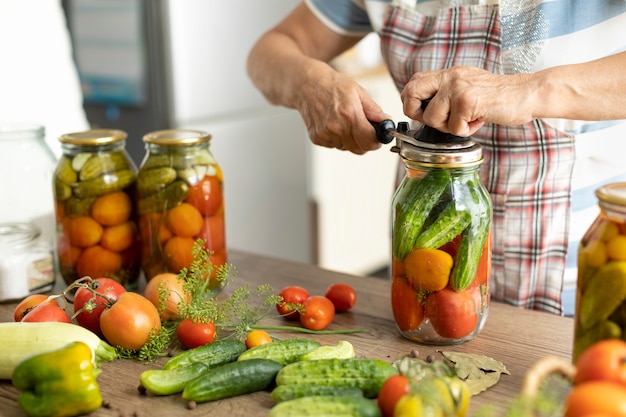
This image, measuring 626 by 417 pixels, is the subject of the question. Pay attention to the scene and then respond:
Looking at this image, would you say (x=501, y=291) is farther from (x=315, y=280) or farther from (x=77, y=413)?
(x=77, y=413)

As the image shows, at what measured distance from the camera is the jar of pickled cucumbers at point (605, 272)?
3.09ft

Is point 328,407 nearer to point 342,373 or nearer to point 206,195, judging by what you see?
point 342,373

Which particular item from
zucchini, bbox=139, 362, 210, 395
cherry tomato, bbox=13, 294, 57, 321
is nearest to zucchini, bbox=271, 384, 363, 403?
zucchini, bbox=139, 362, 210, 395

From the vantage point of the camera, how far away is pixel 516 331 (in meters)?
1.29

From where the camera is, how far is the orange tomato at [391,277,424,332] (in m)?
1.21

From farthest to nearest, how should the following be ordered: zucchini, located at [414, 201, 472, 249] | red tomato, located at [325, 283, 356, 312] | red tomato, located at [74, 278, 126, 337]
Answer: red tomato, located at [325, 283, 356, 312] → red tomato, located at [74, 278, 126, 337] → zucchini, located at [414, 201, 472, 249]

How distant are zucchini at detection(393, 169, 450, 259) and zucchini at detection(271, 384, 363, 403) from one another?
261 millimetres

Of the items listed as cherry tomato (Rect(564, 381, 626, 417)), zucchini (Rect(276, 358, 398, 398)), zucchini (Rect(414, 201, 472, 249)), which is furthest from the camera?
zucchini (Rect(414, 201, 472, 249))

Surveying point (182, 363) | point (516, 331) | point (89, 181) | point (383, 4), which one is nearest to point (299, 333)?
point (182, 363)

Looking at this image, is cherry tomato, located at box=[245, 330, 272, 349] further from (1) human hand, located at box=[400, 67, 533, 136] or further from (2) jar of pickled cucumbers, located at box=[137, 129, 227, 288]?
(1) human hand, located at box=[400, 67, 533, 136]

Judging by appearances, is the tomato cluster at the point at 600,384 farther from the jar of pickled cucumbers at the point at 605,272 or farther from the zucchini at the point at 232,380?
the zucchini at the point at 232,380

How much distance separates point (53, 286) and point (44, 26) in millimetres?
849

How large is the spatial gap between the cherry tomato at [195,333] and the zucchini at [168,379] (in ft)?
0.35

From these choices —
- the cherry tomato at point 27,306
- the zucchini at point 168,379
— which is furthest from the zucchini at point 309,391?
the cherry tomato at point 27,306
